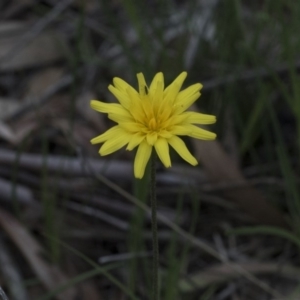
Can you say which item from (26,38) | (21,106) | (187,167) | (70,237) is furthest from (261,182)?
(26,38)

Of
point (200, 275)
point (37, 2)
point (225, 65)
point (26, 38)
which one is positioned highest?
point (37, 2)

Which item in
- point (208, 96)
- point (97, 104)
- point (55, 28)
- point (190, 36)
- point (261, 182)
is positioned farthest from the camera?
point (55, 28)

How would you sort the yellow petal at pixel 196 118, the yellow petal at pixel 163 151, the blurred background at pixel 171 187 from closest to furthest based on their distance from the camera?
1. the yellow petal at pixel 163 151
2. the yellow petal at pixel 196 118
3. the blurred background at pixel 171 187

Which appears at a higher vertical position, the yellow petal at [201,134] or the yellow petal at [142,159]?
the yellow petal at [201,134]

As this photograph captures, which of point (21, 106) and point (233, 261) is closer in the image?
point (233, 261)

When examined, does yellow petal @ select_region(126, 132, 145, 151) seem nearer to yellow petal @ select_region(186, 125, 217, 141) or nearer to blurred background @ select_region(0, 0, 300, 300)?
yellow petal @ select_region(186, 125, 217, 141)

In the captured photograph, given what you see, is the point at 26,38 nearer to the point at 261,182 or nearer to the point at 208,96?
the point at 208,96

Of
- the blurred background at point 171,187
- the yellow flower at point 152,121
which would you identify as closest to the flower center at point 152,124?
the yellow flower at point 152,121

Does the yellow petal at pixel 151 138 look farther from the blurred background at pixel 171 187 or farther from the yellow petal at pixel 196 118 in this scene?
the blurred background at pixel 171 187
